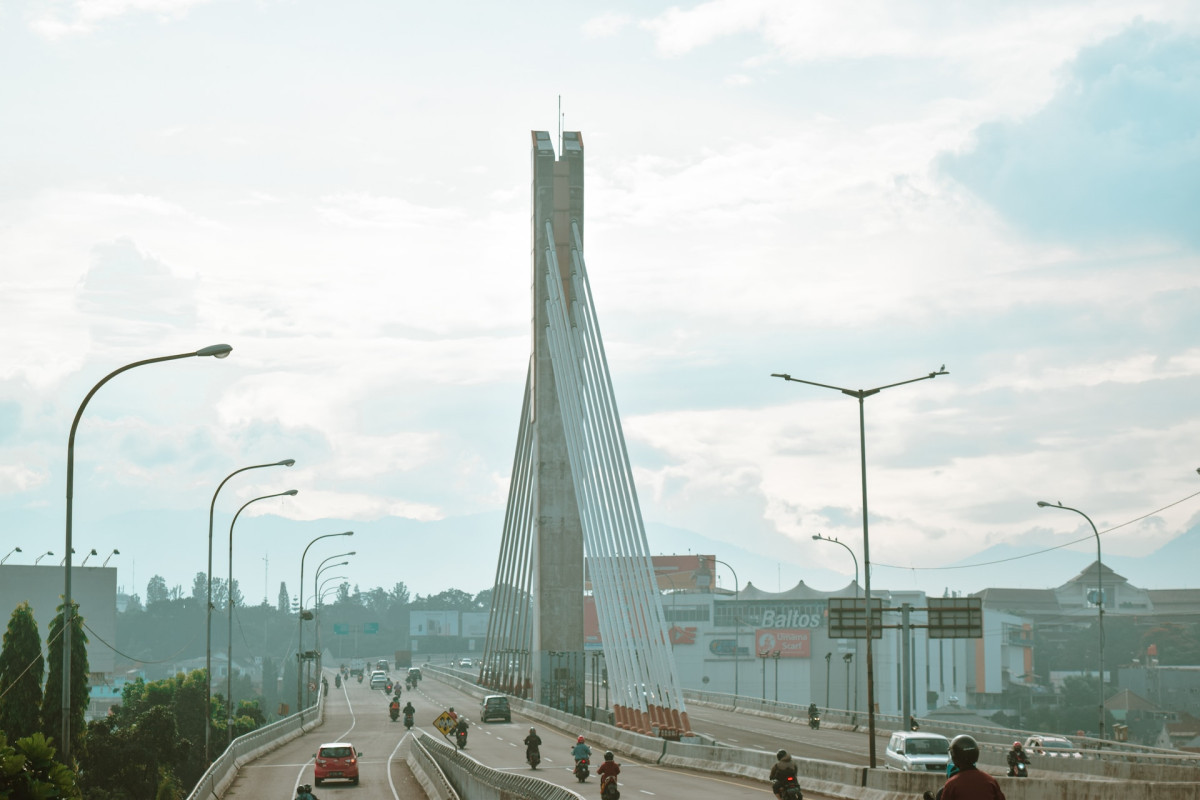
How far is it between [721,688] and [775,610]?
1225 centimetres

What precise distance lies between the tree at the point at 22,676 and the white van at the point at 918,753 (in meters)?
26.2

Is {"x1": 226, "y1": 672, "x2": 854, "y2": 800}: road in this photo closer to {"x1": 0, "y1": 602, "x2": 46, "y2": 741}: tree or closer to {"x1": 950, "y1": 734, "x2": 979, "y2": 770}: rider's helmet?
{"x1": 0, "y1": 602, "x2": 46, "y2": 741}: tree

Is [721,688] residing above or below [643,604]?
below

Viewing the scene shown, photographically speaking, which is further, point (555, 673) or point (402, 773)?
point (555, 673)

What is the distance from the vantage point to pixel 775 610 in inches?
6225

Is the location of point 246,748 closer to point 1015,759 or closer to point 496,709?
point 496,709

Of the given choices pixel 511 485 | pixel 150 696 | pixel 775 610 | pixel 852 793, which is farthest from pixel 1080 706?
pixel 852 793

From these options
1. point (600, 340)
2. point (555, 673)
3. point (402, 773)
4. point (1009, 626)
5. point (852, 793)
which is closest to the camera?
point (852, 793)

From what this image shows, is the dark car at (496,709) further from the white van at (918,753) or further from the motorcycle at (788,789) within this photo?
the motorcycle at (788,789)

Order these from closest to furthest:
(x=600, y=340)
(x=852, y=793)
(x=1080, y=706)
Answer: (x=852, y=793)
(x=600, y=340)
(x=1080, y=706)

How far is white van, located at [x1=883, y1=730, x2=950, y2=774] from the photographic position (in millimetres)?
33625

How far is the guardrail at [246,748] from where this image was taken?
Answer: 35656 mm

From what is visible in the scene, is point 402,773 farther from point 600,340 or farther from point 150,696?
point 150,696

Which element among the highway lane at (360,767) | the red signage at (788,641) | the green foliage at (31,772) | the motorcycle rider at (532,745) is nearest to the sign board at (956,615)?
the motorcycle rider at (532,745)
